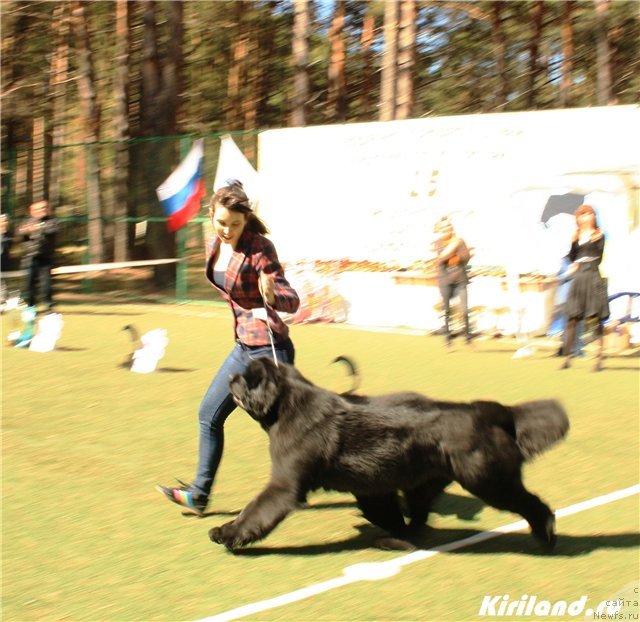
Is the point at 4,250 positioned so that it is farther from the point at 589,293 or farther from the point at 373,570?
the point at 373,570

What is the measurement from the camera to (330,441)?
192 inches

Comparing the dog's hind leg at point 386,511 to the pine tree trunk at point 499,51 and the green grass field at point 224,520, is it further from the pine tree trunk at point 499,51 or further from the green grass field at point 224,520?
the pine tree trunk at point 499,51

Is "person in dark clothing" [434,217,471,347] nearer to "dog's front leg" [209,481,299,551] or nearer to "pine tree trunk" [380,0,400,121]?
"pine tree trunk" [380,0,400,121]

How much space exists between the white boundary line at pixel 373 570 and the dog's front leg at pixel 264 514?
0.38m

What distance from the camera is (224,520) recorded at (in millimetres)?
5762

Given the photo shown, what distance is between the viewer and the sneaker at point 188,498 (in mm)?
5715

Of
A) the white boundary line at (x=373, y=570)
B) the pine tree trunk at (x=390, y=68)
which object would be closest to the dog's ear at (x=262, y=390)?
the white boundary line at (x=373, y=570)

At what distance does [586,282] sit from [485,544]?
7.02 meters

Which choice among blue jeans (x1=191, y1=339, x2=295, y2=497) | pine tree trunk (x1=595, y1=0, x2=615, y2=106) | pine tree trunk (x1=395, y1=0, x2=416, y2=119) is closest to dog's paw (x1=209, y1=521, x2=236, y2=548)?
blue jeans (x1=191, y1=339, x2=295, y2=497)

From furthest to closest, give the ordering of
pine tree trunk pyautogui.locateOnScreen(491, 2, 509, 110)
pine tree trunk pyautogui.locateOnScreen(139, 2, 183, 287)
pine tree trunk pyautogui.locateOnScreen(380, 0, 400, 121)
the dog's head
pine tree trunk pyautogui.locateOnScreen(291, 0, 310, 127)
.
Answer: pine tree trunk pyautogui.locateOnScreen(491, 2, 509, 110), pine tree trunk pyautogui.locateOnScreen(291, 0, 310, 127), pine tree trunk pyautogui.locateOnScreen(380, 0, 400, 121), pine tree trunk pyautogui.locateOnScreen(139, 2, 183, 287), the dog's head

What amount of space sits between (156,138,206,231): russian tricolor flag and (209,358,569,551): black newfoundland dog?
1380 cm

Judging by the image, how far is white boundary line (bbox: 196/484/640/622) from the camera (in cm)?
437

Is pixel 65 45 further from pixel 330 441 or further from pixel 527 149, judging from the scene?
pixel 330 441

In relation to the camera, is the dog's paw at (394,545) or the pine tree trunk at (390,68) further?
the pine tree trunk at (390,68)
